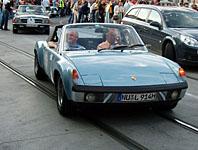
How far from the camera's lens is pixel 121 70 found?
6.25 meters

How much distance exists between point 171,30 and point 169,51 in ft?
1.82

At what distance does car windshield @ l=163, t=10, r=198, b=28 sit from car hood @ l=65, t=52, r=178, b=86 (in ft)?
18.7

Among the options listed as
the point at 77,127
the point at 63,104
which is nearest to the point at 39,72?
the point at 63,104

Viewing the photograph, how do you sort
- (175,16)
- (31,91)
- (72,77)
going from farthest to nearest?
(175,16)
(31,91)
(72,77)

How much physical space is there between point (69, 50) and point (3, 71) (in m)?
4.14

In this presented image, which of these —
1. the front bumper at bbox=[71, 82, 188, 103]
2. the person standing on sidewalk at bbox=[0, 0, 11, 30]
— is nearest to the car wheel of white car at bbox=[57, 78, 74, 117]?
the front bumper at bbox=[71, 82, 188, 103]

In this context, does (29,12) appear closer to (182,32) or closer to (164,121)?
(182,32)

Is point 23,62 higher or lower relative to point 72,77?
lower

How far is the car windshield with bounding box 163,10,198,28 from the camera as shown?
40.5ft

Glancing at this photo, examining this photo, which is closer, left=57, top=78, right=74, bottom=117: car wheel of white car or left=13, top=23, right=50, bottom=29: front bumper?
left=57, top=78, right=74, bottom=117: car wheel of white car

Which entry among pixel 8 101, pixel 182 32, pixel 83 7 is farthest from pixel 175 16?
pixel 83 7

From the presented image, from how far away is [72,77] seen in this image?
6098mm

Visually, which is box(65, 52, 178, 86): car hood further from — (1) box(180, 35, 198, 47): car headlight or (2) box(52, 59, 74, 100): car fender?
(1) box(180, 35, 198, 47): car headlight

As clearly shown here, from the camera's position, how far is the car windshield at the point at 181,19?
12344 millimetres
